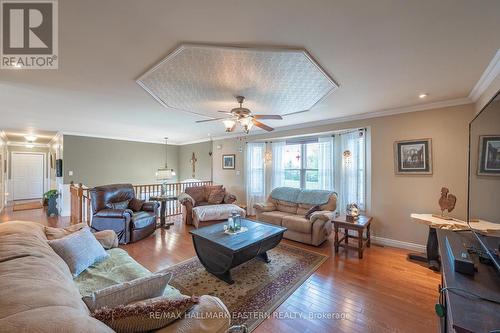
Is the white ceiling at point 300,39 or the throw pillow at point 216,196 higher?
the white ceiling at point 300,39

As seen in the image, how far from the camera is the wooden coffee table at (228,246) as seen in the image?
234cm

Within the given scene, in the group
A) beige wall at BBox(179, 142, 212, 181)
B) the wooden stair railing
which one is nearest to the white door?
the wooden stair railing

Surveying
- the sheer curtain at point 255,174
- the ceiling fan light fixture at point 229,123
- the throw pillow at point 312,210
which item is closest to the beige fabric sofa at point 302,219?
the throw pillow at point 312,210

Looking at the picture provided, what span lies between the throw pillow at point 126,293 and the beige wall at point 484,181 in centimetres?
226

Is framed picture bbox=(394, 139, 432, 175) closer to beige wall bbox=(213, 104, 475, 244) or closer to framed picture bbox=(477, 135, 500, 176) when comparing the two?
beige wall bbox=(213, 104, 475, 244)

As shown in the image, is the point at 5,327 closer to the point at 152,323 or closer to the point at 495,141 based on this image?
the point at 152,323

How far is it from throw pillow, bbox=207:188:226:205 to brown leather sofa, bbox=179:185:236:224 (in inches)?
2.2

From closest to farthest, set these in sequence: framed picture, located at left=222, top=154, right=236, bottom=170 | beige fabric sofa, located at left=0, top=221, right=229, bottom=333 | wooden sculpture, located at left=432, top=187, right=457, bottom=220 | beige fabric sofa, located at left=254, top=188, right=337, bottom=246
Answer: beige fabric sofa, located at left=0, top=221, right=229, bottom=333
wooden sculpture, located at left=432, top=187, right=457, bottom=220
beige fabric sofa, located at left=254, top=188, right=337, bottom=246
framed picture, located at left=222, top=154, right=236, bottom=170

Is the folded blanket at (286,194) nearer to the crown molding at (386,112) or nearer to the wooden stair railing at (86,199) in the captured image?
the crown molding at (386,112)

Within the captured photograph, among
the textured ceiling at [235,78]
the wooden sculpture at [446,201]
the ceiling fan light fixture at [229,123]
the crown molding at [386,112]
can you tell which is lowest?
the wooden sculpture at [446,201]

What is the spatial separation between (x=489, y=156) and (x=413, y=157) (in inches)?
87.1

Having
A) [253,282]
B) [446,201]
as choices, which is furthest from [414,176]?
[253,282]

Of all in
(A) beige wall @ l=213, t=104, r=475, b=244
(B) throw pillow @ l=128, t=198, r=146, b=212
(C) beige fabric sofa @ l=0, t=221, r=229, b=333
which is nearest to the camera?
(C) beige fabric sofa @ l=0, t=221, r=229, b=333

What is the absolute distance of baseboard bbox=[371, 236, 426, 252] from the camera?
3344 mm
